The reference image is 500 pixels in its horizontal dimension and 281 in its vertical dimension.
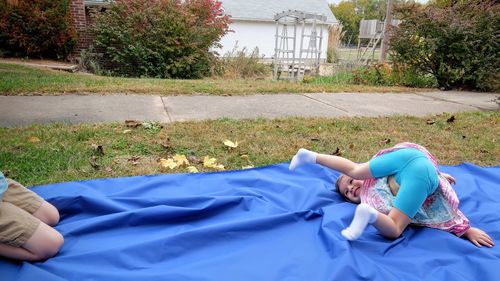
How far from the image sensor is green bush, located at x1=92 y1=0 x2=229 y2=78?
30.7 ft

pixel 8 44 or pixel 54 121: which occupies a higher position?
pixel 8 44

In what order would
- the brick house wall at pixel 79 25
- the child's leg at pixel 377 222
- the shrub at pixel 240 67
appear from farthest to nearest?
the shrub at pixel 240 67, the brick house wall at pixel 79 25, the child's leg at pixel 377 222

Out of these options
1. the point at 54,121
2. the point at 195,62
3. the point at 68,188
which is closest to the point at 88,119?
the point at 54,121

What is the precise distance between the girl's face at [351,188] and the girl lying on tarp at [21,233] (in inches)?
68.8

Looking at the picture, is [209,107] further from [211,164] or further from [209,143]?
[211,164]

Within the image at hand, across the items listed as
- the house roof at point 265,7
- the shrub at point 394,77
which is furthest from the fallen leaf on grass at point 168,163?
the house roof at point 265,7

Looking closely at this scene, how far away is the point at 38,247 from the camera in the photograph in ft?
6.07

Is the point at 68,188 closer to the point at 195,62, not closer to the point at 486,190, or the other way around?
the point at 486,190

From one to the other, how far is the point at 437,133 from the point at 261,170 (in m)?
2.45

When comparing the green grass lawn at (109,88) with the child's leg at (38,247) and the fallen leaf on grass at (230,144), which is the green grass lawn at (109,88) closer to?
the fallen leaf on grass at (230,144)

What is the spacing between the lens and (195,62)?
32.3 feet

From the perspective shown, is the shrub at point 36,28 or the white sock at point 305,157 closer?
the white sock at point 305,157

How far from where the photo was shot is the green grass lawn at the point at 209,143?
3113mm

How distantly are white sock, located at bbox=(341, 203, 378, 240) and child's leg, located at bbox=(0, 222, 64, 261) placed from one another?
149cm
